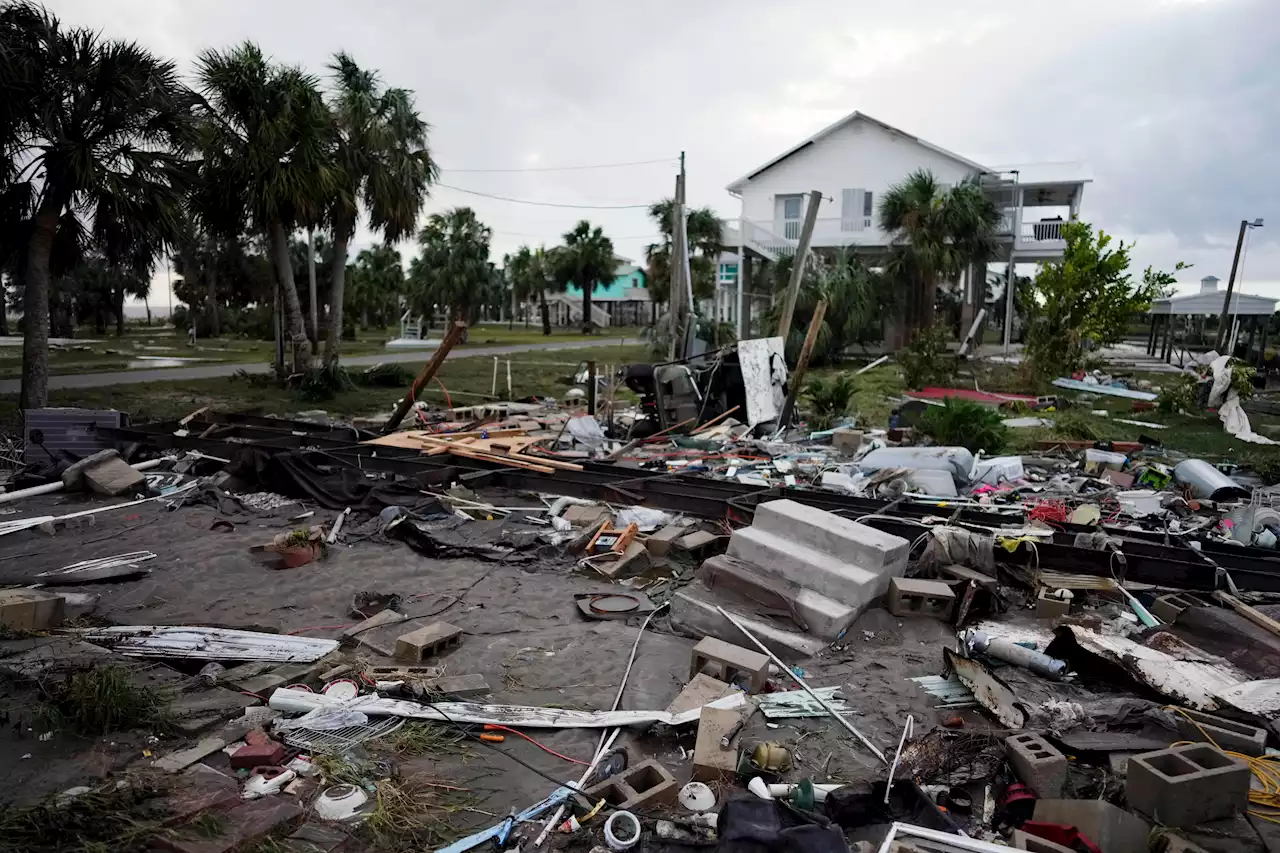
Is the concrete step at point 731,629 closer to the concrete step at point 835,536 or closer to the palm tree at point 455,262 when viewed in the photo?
the concrete step at point 835,536

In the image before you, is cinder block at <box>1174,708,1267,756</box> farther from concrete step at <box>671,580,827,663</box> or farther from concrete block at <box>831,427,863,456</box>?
concrete block at <box>831,427,863,456</box>

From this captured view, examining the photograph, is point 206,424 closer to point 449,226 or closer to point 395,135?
point 395,135

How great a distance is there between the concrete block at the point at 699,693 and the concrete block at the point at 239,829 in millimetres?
2128

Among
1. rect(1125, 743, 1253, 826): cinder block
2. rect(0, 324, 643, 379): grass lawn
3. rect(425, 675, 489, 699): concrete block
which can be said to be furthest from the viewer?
rect(0, 324, 643, 379): grass lawn

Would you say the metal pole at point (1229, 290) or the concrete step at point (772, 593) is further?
the metal pole at point (1229, 290)

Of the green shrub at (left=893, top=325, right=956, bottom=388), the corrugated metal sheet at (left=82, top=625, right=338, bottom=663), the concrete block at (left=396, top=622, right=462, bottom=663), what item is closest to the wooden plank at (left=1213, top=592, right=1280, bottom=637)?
the concrete block at (left=396, top=622, right=462, bottom=663)

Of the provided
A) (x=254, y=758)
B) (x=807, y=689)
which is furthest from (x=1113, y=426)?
(x=254, y=758)

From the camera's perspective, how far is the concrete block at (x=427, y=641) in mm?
5441

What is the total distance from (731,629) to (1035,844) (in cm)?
274

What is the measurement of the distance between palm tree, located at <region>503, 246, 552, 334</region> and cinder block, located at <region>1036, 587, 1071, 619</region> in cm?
5521

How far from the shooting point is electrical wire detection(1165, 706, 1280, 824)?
3.71 m

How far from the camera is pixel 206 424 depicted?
13.2m

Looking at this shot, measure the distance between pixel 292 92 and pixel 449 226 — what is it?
2904cm

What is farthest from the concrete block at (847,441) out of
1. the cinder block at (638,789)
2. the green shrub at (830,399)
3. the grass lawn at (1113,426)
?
the cinder block at (638,789)
